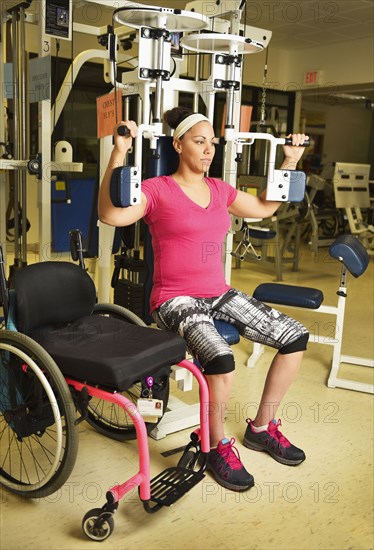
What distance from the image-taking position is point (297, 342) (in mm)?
2107

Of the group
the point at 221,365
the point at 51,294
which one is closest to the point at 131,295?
the point at 51,294

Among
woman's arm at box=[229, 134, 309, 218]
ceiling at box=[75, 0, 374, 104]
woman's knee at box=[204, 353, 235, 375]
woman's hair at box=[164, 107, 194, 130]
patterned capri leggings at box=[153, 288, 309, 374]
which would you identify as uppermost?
ceiling at box=[75, 0, 374, 104]

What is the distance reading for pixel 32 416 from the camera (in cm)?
180

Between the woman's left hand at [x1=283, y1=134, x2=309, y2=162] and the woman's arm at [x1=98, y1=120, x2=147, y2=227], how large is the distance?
651 millimetres

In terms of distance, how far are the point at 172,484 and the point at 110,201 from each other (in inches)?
38.1

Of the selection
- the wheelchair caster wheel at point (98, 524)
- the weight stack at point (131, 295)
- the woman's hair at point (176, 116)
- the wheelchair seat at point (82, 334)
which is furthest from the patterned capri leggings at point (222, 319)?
the woman's hair at point (176, 116)

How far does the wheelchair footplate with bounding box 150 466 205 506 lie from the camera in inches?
67.9

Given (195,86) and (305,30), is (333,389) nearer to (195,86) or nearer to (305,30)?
(195,86)

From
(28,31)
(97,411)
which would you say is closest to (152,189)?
(97,411)

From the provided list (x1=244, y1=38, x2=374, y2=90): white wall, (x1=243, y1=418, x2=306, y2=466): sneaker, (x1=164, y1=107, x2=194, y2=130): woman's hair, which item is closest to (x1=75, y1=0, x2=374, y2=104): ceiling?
(x1=244, y1=38, x2=374, y2=90): white wall

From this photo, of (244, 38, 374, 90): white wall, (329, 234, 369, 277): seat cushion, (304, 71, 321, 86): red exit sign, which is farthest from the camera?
(304, 71, 321, 86): red exit sign

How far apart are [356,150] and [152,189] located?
11178 millimetres

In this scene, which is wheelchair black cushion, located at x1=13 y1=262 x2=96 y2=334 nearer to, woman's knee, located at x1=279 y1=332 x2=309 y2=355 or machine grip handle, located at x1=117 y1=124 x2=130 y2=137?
machine grip handle, located at x1=117 y1=124 x2=130 y2=137

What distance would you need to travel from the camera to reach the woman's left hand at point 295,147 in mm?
2201
